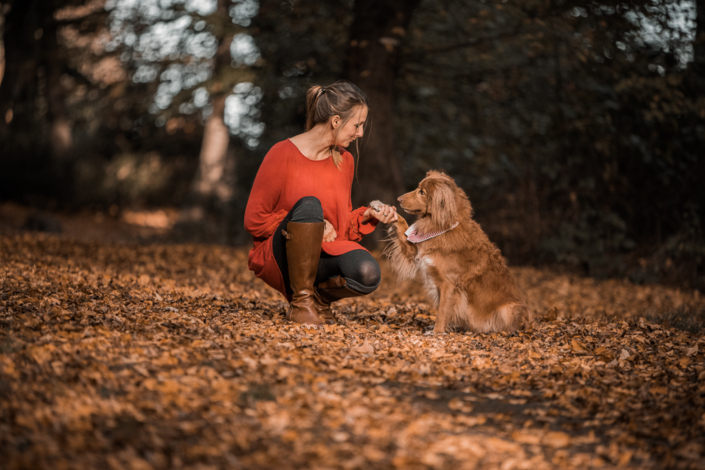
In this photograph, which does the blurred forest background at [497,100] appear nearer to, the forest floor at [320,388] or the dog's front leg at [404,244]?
the dog's front leg at [404,244]

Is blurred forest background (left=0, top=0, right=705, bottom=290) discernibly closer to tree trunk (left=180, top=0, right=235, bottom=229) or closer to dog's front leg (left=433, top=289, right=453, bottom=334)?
tree trunk (left=180, top=0, right=235, bottom=229)

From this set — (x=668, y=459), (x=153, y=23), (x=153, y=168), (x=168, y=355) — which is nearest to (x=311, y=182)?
(x=168, y=355)

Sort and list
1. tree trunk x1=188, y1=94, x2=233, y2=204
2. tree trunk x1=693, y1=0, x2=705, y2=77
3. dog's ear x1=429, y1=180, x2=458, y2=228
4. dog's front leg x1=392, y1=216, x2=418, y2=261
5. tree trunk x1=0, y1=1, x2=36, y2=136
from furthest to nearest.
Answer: tree trunk x1=0, y1=1, x2=36, y2=136, tree trunk x1=188, y1=94, x2=233, y2=204, tree trunk x1=693, y1=0, x2=705, y2=77, dog's front leg x1=392, y1=216, x2=418, y2=261, dog's ear x1=429, y1=180, x2=458, y2=228

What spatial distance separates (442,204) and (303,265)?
1.12 m

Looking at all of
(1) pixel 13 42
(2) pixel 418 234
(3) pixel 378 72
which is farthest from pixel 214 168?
(2) pixel 418 234

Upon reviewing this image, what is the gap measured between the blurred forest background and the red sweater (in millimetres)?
2712

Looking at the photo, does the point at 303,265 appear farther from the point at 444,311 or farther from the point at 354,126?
the point at 444,311

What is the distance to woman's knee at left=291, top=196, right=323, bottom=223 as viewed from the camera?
3.90 m

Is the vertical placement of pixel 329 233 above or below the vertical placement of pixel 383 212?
below

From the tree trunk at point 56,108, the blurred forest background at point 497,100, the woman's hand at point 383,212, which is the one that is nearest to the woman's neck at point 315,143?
the woman's hand at point 383,212

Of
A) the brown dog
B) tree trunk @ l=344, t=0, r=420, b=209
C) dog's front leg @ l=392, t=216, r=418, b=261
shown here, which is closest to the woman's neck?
the brown dog

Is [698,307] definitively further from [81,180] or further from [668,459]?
[81,180]

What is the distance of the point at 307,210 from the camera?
12.8 ft

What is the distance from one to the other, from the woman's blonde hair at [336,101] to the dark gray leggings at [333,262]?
606 millimetres
